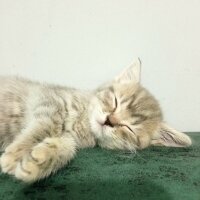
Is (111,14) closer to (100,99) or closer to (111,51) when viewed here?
(111,51)

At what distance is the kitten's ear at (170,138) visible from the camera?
1.34m

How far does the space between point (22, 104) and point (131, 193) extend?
2.09 ft

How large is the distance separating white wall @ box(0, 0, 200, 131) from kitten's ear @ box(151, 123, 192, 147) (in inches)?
11.4

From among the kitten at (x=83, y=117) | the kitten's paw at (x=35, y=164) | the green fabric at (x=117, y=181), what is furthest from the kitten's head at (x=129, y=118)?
the kitten's paw at (x=35, y=164)

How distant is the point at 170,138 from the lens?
4.60 ft

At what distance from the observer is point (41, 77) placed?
166 cm

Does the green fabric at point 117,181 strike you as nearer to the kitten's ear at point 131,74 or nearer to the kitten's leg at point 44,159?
the kitten's leg at point 44,159

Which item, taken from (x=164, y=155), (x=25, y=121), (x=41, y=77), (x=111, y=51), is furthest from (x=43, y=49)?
(x=164, y=155)

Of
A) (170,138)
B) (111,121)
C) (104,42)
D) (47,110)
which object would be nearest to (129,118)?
(111,121)

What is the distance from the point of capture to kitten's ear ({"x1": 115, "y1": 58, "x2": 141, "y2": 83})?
1.48 m

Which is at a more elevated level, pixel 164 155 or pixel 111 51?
pixel 111 51

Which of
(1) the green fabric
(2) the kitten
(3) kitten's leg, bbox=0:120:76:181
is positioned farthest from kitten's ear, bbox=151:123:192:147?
(3) kitten's leg, bbox=0:120:76:181

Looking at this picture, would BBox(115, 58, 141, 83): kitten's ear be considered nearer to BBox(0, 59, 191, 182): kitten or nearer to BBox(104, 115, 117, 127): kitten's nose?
BBox(0, 59, 191, 182): kitten

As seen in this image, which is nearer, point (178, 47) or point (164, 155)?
point (164, 155)
